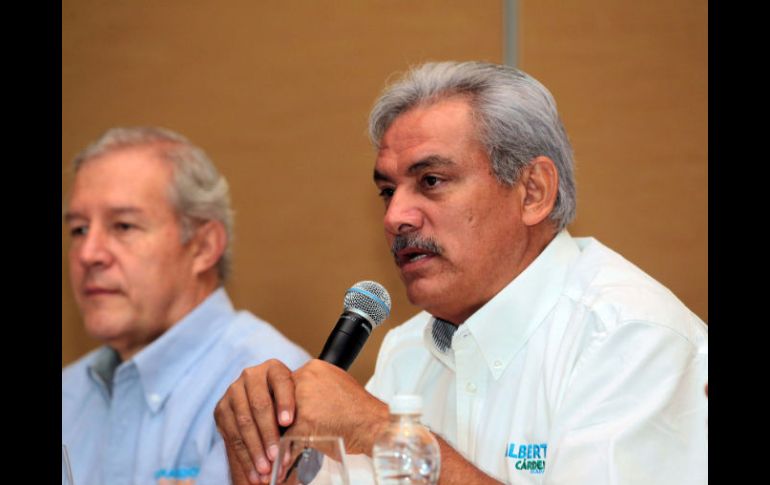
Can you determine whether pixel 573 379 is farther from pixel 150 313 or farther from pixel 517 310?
pixel 150 313

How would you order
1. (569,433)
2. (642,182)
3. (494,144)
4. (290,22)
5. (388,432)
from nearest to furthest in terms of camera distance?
(388,432) < (569,433) < (494,144) < (642,182) < (290,22)

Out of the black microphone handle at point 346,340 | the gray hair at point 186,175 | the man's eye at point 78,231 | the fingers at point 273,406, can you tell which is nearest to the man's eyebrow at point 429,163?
the black microphone handle at point 346,340

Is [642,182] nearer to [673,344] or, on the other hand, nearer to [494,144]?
[494,144]

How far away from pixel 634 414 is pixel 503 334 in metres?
0.43

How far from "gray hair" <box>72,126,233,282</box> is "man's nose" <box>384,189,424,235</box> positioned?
119cm

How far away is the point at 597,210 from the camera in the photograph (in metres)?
2.61

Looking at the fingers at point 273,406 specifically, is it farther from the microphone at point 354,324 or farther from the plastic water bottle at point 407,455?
the plastic water bottle at point 407,455

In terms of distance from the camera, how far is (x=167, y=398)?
263 cm

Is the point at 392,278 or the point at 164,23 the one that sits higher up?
the point at 164,23

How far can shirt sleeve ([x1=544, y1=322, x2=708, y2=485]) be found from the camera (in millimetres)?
1416

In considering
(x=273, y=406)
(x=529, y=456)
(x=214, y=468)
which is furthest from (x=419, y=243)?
(x=214, y=468)
